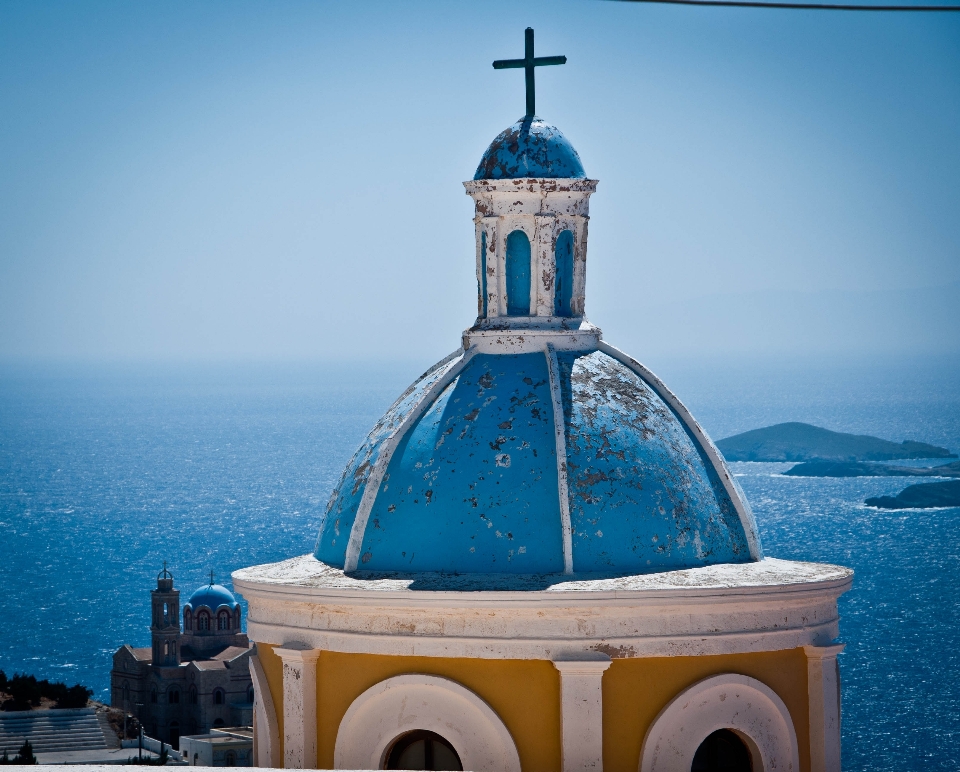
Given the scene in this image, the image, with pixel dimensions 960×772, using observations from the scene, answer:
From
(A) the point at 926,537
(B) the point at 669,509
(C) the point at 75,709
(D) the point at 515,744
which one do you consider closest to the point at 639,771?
(D) the point at 515,744

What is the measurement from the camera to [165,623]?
8238cm

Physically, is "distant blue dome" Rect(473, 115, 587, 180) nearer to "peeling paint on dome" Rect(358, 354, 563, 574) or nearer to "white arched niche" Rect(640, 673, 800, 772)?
"peeling paint on dome" Rect(358, 354, 563, 574)

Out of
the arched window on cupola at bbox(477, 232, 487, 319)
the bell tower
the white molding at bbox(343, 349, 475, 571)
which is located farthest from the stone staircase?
the white molding at bbox(343, 349, 475, 571)

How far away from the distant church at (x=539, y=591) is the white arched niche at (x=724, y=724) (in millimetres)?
14

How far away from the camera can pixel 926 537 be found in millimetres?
86875

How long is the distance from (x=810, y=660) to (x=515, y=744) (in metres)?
2.01

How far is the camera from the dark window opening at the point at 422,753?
1126cm

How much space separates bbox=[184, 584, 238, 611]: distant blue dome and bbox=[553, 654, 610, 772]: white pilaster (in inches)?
2885

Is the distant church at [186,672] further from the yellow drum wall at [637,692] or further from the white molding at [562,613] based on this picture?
the yellow drum wall at [637,692]

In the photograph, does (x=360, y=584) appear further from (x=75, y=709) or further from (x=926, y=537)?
(x=926, y=537)

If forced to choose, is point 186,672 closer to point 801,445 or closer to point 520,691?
point 801,445

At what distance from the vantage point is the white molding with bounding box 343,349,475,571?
11625 mm

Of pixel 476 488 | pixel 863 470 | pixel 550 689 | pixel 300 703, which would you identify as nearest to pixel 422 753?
pixel 300 703

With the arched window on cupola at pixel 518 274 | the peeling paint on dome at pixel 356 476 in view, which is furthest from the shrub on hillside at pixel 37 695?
the arched window on cupola at pixel 518 274
